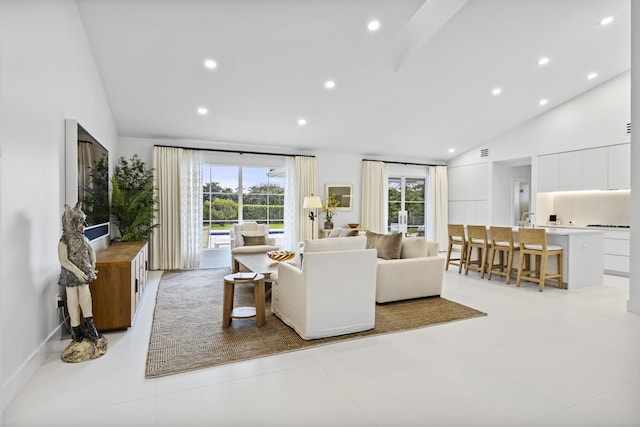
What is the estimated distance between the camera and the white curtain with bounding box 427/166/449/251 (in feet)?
29.9

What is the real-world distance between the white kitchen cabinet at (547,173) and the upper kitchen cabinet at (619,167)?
3.02 ft

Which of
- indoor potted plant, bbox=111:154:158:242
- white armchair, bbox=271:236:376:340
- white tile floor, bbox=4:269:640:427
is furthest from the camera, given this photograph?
indoor potted plant, bbox=111:154:158:242

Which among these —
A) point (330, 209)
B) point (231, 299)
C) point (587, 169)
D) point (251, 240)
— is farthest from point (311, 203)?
point (587, 169)

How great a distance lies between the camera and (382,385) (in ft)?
7.41

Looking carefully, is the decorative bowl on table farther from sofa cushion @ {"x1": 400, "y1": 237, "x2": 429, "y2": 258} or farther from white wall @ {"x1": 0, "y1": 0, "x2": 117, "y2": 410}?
white wall @ {"x1": 0, "y1": 0, "x2": 117, "y2": 410}

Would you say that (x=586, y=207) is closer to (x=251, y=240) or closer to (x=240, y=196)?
(x=251, y=240)

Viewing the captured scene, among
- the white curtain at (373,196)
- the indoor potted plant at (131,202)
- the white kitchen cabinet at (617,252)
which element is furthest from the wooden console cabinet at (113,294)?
the white kitchen cabinet at (617,252)

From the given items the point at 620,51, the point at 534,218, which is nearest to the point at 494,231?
the point at 534,218

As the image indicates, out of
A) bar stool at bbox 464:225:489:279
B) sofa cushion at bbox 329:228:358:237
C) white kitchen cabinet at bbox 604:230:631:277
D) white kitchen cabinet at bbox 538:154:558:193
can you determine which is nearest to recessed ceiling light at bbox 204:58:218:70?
sofa cushion at bbox 329:228:358:237

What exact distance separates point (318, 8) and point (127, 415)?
3.92 metres

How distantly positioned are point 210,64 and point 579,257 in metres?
5.79

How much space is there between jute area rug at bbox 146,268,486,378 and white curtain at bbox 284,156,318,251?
2572mm

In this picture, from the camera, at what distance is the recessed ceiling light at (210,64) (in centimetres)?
443

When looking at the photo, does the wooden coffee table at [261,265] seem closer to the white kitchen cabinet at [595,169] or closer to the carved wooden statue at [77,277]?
the carved wooden statue at [77,277]
